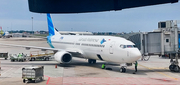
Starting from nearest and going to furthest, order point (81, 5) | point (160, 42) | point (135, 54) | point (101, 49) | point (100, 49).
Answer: point (81, 5), point (135, 54), point (160, 42), point (101, 49), point (100, 49)

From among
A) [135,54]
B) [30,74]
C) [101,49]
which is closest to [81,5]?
[30,74]

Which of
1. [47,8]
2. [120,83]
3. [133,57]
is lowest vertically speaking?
[120,83]

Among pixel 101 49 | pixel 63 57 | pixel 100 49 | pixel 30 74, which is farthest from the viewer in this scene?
pixel 63 57

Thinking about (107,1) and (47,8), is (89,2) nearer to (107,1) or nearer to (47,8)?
(107,1)

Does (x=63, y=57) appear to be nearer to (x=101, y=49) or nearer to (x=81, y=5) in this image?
(x=101, y=49)

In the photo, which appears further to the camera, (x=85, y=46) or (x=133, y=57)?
(x=85, y=46)

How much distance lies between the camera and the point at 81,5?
773 cm

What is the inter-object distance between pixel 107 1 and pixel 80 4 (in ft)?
3.04

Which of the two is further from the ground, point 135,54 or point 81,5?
point 81,5

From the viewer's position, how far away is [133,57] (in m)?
23.8

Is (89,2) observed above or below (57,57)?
above

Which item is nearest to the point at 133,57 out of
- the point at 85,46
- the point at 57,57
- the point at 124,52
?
the point at 124,52

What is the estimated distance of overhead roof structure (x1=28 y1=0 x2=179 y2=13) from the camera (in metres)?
7.40

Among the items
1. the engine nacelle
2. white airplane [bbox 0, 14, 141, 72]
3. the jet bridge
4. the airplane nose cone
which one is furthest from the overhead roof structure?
the engine nacelle
